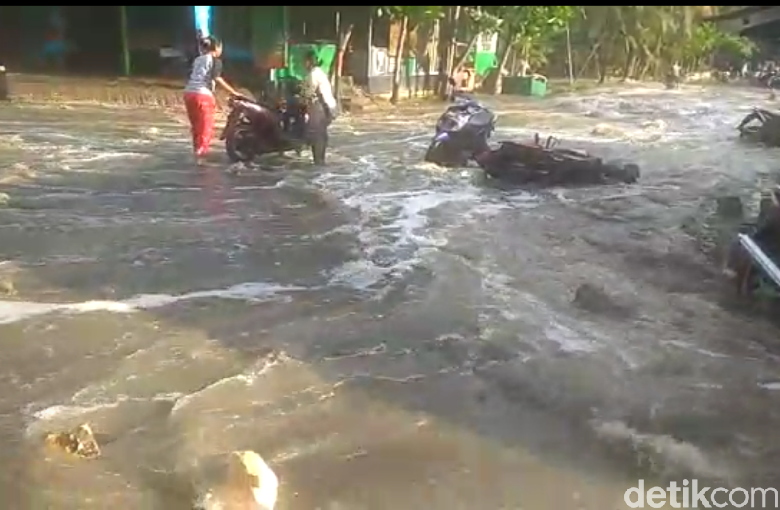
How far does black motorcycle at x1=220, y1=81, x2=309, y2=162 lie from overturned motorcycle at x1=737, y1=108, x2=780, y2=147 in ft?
31.4

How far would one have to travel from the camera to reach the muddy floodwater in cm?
432

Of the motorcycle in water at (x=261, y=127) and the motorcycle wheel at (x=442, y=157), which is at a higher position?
the motorcycle in water at (x=261, y=127)

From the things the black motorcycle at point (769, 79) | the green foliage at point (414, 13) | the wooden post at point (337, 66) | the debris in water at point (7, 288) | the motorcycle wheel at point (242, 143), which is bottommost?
the black motorcycle at point (769, 79)

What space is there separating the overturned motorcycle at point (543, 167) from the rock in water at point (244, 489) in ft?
27.8

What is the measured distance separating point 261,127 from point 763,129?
10.2m

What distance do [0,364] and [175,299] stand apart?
1.60 meters

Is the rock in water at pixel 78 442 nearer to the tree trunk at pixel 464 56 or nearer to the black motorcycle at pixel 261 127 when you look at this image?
the black motorcycle at pixel 261 127

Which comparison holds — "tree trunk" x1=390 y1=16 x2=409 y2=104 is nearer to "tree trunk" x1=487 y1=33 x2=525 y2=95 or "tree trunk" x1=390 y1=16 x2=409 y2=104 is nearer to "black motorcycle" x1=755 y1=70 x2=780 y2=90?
"tree trunk" x1=487 y1=33 x2=525 y2=95

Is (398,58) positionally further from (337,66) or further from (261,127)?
(261,127)

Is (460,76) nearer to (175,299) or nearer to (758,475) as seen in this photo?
(175,299)

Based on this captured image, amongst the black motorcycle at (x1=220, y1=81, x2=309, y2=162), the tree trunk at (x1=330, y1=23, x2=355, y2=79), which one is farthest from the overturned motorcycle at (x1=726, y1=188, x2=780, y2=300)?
the tree trunk at (x1=330, y1=23, x2=355, y2=79)

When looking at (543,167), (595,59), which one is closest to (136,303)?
(543,167)

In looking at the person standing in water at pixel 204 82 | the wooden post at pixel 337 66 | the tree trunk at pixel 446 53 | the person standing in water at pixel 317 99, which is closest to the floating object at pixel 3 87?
the wooden post at pixel 337 66

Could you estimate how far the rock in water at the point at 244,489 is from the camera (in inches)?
151
